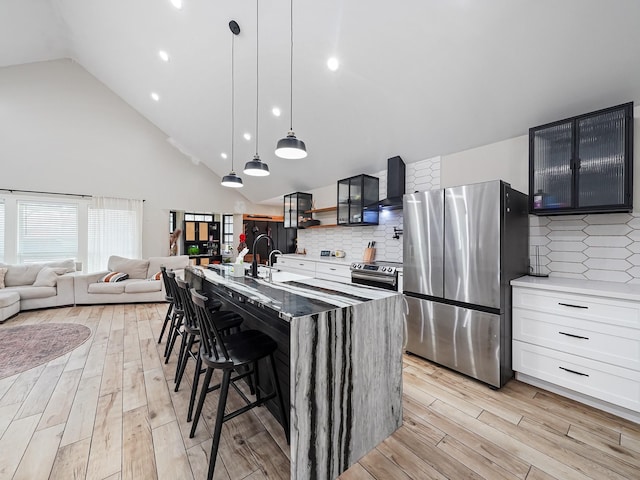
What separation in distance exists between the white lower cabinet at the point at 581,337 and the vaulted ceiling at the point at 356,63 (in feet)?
5.27

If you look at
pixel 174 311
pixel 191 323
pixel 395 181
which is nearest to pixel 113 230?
pixel 174 311

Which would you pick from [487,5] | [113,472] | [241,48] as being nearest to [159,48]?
[241,48]

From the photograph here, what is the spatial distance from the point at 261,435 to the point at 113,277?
4.97m

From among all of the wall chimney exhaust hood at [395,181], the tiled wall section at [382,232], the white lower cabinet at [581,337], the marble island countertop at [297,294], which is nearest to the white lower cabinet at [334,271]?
the tiled wall section at [382,232]

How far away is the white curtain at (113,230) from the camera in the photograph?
5.81 m

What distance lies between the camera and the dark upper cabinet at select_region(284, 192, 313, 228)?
5.68 metres

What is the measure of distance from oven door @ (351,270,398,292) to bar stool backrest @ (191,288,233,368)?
2.18m

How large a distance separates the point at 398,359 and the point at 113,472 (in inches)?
69.0

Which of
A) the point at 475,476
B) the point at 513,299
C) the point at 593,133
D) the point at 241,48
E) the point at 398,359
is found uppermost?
the point at 241,48

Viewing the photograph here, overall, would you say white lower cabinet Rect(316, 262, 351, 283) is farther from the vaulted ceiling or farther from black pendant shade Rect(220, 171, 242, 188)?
black pendant shade Rect(220, 171, 242, 188)

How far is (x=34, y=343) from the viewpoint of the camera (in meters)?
3.24

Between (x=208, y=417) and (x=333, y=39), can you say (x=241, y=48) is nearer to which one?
(x=333, y=39)

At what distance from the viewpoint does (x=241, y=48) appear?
3.43m

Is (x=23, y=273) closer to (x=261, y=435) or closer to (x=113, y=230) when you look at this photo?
(x=113, y=230)
